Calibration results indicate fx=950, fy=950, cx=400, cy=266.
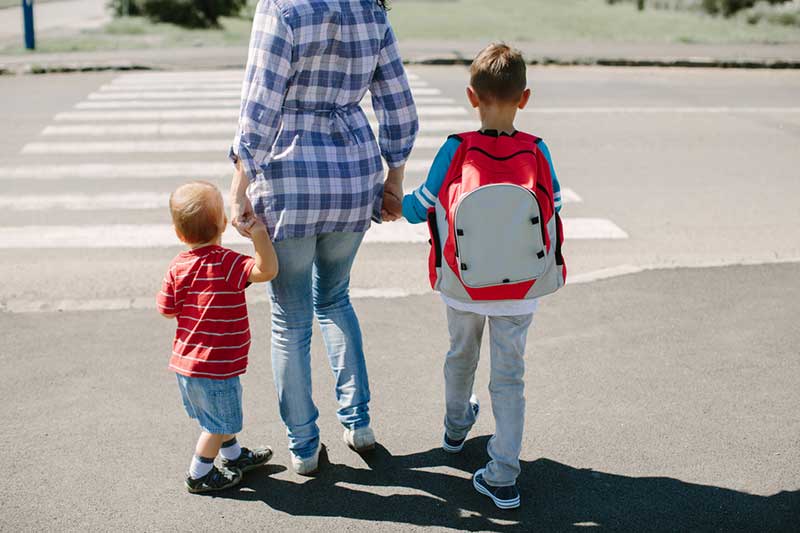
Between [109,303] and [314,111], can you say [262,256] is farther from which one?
[109,303]

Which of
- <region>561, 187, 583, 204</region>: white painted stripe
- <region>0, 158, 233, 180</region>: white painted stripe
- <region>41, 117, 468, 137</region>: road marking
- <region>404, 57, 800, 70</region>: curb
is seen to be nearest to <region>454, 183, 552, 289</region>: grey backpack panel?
<region>561, 187, 583, 204</region>: white painted stripe

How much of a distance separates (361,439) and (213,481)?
624 mm

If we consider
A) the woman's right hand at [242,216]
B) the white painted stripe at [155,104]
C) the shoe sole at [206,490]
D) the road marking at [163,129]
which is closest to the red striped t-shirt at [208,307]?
the woman's right hand at [242,216]

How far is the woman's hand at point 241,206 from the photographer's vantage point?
336cm

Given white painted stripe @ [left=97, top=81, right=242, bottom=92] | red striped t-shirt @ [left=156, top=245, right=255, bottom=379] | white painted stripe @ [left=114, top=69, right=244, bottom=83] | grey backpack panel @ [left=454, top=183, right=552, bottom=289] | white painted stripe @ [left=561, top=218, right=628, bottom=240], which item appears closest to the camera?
grey backpack panel @ [left=454, top=183, right=552, bottom=289]

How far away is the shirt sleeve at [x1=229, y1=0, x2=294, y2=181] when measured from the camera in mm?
3205

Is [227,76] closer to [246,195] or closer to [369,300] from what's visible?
[369,300]

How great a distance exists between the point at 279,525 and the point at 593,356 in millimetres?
2069

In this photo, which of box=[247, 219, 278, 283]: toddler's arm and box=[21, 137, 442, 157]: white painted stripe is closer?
box=[247, 219, 278, 283]: toddler's arm

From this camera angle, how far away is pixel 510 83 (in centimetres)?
320

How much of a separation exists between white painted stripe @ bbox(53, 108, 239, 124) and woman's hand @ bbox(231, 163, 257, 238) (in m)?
8.59

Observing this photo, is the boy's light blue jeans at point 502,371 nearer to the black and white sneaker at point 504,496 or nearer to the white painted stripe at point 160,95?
the black and white sneaker at point 504,496

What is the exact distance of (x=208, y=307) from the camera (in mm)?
3379

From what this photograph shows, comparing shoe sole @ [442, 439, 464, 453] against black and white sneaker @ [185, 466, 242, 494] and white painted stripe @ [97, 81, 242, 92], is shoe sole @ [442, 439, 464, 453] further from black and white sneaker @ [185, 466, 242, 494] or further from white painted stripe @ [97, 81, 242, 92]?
white painted stripe @ [97, 81, 242, 92]
